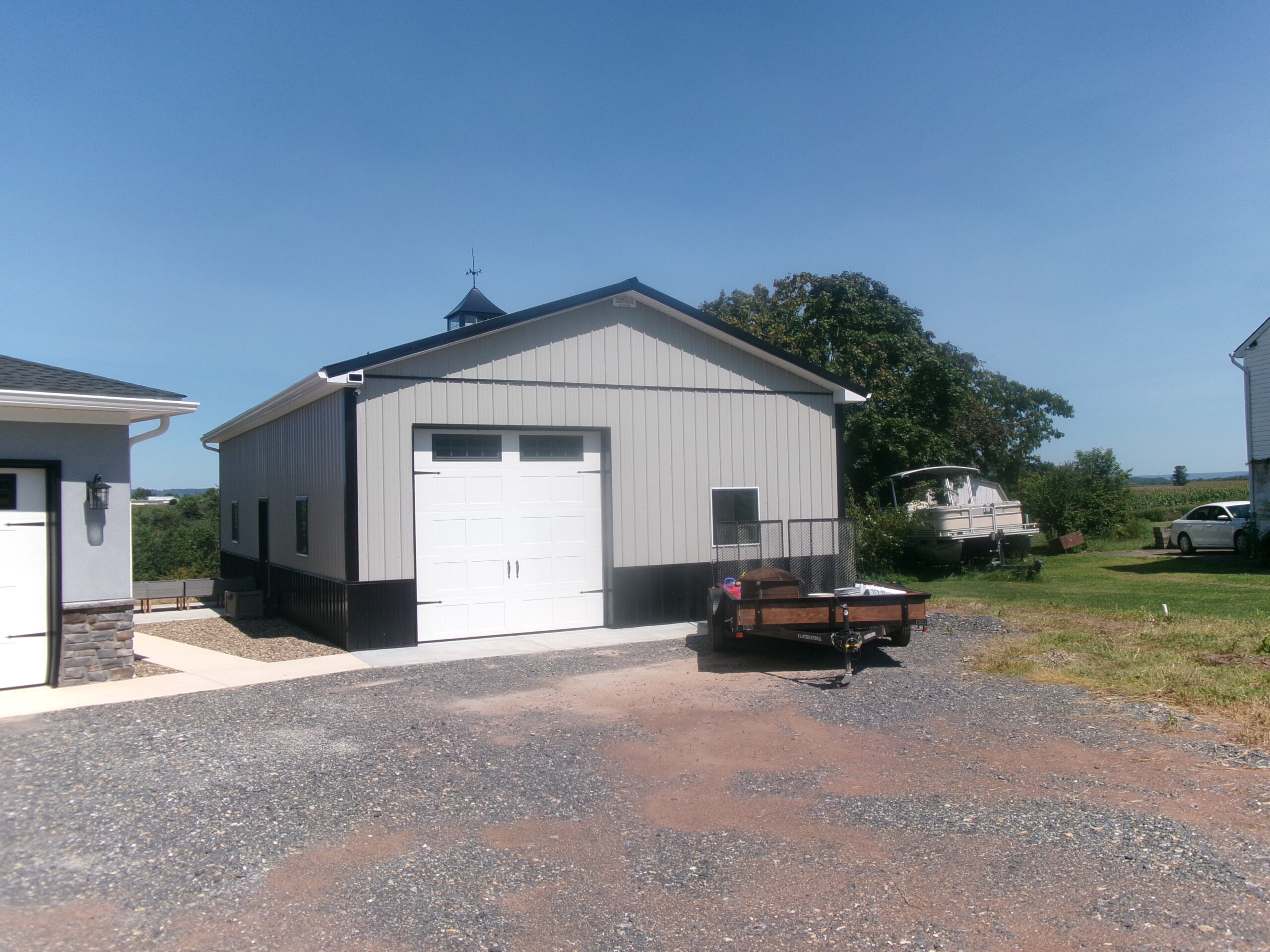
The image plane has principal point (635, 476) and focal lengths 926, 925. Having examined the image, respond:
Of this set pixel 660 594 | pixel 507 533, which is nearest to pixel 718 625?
pixel 660 594

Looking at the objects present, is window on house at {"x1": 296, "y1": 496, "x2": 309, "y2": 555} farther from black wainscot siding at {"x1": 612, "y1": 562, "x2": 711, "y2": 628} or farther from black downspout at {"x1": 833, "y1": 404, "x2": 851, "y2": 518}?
black downspout at {"x1": 833, "y1": 404, "x2": 851, "y2": 518}

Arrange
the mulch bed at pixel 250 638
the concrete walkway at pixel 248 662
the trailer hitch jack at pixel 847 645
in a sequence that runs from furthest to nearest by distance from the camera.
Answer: the mulch bed at pixel 250 638
the trailer hitch jack at pixel 847 645
the concrete walkway at pixel 248 662

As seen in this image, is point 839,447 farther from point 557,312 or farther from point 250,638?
point 250,638

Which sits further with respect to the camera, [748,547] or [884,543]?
[884,543]

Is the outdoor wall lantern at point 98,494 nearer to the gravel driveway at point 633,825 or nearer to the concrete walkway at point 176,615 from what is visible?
the gravel driveway at point 633,825

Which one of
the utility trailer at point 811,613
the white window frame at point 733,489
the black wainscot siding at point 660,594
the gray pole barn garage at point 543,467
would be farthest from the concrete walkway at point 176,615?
the utility trailer at point 811,613

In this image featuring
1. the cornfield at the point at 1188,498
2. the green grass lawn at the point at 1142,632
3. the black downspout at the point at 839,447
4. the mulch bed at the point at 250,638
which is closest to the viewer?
the green grass lawn at the point at 1142,632

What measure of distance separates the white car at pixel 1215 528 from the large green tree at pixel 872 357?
19.2 feet

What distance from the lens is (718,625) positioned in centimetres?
1054

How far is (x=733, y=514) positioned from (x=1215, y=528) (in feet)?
52.1

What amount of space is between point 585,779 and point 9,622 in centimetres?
633

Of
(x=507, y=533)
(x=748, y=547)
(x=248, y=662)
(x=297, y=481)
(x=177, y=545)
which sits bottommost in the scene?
(x=248, y=662)

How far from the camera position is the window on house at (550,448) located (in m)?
12.2

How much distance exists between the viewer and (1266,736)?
650cm
